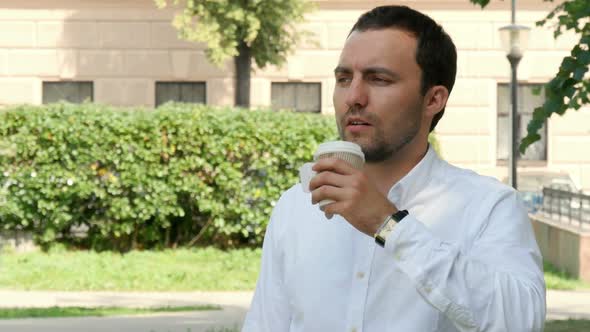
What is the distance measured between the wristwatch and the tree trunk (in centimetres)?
2332

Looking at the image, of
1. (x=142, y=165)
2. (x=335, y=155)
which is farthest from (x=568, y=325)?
(x=335, y=155)

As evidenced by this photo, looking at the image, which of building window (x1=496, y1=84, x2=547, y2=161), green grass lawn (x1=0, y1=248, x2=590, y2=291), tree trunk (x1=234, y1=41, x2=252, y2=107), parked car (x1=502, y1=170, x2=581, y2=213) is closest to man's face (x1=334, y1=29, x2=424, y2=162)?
green grass lawn (x1=0, y1=248, x2=590, y2=291)

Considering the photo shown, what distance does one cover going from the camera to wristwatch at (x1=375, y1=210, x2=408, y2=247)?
2.89 m

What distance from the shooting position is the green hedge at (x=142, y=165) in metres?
17.3

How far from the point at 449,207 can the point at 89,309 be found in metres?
9.57

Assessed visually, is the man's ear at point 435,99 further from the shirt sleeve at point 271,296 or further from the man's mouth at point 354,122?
the shirt sleeve at point 271,296

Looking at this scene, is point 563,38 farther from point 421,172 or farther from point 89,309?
point 421,172

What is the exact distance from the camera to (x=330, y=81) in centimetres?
2836

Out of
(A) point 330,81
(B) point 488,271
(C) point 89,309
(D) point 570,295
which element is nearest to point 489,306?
(B) point 488,271

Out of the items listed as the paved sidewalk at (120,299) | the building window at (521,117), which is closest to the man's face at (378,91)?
the paved sidewalk at (120,299)

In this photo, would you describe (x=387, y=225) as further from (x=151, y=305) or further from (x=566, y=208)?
(x=566, y=208)

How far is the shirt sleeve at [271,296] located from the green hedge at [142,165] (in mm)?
13753

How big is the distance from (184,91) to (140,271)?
1349 cm

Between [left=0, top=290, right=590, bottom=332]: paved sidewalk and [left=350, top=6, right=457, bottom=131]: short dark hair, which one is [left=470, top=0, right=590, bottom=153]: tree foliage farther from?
[left=350, top=6, right=457, bottom=131]: short dark hair
